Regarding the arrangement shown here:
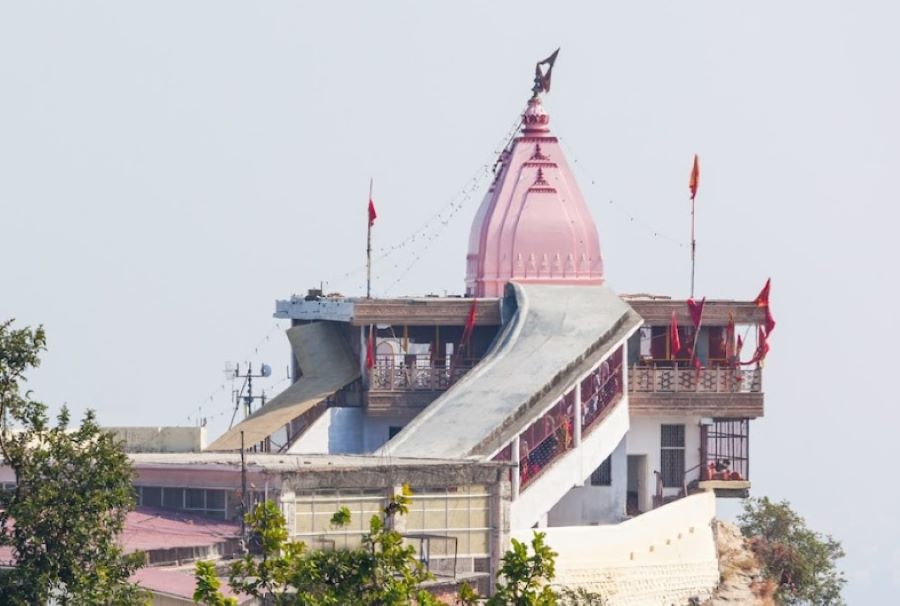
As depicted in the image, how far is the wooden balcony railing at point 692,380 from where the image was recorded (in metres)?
86.8

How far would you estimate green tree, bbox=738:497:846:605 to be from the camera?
3442 inches

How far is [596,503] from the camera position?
8625 cm

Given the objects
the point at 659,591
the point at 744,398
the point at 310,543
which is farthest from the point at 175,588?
the point at 744,398

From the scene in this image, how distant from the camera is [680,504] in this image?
8275cm

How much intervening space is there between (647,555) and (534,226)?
44.5 ft

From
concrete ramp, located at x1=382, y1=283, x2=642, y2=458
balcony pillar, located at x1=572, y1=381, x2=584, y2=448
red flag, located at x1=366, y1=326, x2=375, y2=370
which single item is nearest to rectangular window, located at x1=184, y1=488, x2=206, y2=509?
concrete ramp, located at x1=382, y1=283, x2=642, y2=458

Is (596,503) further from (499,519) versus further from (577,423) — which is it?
(499,519)

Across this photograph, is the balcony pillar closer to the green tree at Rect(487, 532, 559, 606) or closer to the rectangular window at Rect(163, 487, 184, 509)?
the rectangular window at Rect(163, 487, 184, 509)

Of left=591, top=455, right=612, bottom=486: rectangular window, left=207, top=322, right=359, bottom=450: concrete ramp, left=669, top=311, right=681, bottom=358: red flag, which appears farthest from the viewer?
left=669, top=311, right=681, bottom=358: red flag

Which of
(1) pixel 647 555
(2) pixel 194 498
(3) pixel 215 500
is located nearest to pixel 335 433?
(2) pixel 194 498

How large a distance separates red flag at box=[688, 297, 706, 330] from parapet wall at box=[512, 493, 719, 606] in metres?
6.20

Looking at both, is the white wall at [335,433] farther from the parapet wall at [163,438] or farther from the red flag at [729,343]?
the red flag at [729,343]

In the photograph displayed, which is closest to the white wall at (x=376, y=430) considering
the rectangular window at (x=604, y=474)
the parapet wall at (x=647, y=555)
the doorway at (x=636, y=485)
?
the rectangular window at (x=604, y=474)

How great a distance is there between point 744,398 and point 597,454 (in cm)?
622
